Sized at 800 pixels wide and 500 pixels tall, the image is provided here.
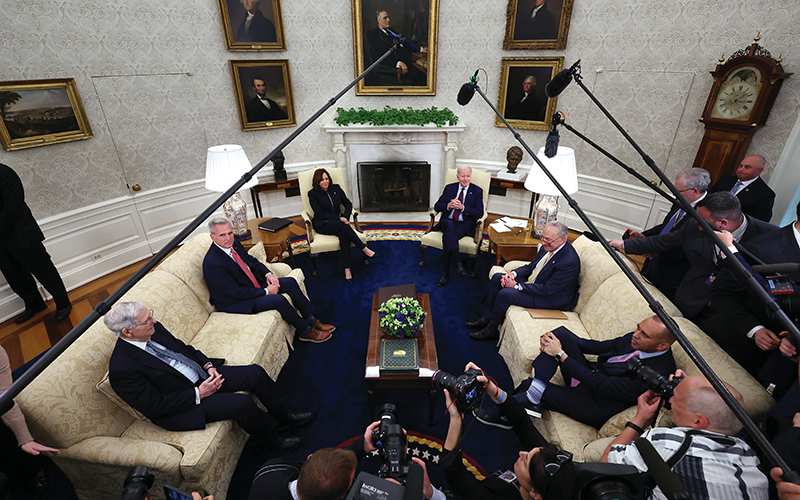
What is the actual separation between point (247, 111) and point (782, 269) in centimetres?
598

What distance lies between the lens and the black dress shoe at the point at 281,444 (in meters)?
2.63

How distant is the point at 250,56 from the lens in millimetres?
5445

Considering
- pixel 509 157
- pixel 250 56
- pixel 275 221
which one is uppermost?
pixel 250 56

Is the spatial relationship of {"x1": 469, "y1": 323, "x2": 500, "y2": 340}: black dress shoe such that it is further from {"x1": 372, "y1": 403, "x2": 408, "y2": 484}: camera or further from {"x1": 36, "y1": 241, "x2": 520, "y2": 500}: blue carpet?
{"x1": 372, "y1": 403, "x2": 408, "y2": 484}: camera

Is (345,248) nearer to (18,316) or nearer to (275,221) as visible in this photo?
(275,221)

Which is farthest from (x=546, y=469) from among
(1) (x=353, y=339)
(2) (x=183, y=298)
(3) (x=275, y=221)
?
(3) (x=275, y=221)

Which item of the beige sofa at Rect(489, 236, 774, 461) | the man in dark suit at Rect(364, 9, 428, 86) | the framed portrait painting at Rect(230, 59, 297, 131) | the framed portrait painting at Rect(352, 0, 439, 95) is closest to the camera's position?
the beige sofa at Rect(489, 236, 774, 461)

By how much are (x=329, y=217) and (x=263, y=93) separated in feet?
7.87

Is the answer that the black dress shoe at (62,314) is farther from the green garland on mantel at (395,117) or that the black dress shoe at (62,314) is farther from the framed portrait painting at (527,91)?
the framed portrait painting at (527,91)

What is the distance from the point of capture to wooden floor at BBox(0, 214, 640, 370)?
3523mm

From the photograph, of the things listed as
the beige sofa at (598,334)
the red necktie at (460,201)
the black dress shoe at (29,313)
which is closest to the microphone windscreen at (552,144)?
the beige sofa at (598,334)

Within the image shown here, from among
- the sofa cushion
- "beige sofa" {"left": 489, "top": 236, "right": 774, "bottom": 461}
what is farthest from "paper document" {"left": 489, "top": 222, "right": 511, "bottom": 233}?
the sofa cushion

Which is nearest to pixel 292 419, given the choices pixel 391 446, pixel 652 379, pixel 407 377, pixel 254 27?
pixel 407 377

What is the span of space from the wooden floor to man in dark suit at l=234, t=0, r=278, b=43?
116 inches
